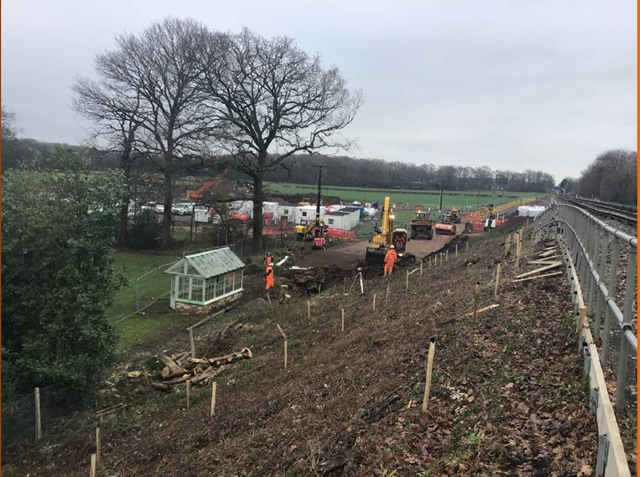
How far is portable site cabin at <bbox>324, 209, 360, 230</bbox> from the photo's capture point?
51438mm

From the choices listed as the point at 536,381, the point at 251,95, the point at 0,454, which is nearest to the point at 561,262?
the point at 536,381

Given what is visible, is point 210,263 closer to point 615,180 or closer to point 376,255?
point 376,255

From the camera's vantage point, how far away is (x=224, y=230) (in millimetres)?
36156

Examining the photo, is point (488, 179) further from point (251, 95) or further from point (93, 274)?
point (93, 274)

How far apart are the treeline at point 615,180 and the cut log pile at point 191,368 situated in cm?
6255

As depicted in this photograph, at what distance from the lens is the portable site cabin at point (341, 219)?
51438 millimetres

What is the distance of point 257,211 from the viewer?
32312 mm

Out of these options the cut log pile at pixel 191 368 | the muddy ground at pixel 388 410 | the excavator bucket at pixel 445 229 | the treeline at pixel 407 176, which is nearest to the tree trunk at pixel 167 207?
the cut log pile at pixel 191 368

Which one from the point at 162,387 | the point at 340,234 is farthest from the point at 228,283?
the point at 340,234

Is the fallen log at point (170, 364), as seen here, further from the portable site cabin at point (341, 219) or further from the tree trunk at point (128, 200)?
the portable site cabin at point (341, 219)

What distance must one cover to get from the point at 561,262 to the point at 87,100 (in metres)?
34.5

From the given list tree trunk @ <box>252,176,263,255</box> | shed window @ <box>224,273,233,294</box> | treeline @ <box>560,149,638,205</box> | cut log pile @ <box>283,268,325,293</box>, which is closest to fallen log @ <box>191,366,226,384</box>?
shed window @ <box>224,273,233,294</box>

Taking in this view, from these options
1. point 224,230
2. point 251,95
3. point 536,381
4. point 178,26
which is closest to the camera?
point 536,381

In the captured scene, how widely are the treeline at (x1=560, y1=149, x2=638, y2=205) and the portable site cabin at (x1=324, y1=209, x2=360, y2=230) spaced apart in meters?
38.1
